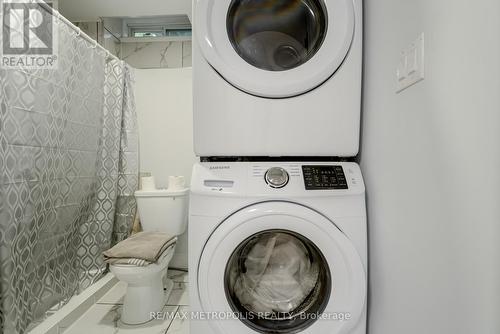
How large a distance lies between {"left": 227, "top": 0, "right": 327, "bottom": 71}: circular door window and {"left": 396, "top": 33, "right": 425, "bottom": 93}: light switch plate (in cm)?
34

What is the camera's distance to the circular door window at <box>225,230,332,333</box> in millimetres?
940

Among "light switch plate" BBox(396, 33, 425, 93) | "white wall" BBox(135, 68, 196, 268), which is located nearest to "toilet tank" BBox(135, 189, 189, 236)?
"white wall" BBox(135, 68, 196, 268)

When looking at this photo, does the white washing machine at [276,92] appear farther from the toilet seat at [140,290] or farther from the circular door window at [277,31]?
the toilet seat at [140,290]

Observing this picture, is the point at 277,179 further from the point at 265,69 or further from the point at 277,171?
the point at 265,69

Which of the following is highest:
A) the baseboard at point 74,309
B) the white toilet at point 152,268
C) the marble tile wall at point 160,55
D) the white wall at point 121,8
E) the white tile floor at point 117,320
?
the white wall at point 121,8

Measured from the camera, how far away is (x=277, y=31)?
1.04m

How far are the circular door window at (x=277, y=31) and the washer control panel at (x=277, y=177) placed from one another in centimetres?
38

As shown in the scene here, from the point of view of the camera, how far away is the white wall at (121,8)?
6.34ft

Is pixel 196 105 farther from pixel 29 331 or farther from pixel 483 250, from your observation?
pixel 29 331

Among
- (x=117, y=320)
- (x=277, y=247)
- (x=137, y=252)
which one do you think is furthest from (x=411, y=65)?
(x=117, y=320)

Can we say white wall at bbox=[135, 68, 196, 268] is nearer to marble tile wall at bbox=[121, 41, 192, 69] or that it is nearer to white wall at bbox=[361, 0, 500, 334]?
marble tile wall at bbox=[121, 41, 192, 69]

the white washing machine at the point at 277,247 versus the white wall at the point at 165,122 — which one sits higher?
the white wall at the point at 165,122

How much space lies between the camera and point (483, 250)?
→ 469 mm

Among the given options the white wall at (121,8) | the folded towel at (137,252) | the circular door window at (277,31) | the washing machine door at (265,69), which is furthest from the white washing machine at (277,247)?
the white wall at (121,8)
